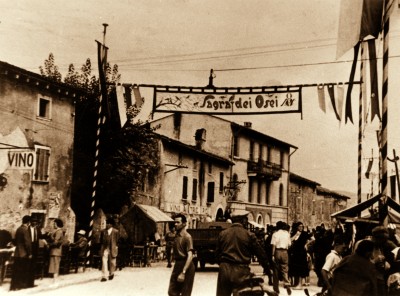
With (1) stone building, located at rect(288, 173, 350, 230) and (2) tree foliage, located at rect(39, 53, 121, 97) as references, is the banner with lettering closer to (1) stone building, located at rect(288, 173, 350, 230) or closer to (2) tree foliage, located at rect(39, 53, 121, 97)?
(2) tree foliage, located at rect(39, 53, 121, 97)

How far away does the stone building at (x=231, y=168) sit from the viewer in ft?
141

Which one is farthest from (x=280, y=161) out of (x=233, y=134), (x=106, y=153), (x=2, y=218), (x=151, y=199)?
(x=2, y=218)

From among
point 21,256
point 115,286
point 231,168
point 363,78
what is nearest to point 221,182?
point 231,168

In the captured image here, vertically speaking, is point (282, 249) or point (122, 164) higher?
point (122, 164)

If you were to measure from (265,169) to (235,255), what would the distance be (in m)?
46.6

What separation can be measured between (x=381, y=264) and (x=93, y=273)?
1225cm

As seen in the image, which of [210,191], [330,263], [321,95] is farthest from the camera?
[210,191]

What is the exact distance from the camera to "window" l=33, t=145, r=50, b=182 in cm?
2517

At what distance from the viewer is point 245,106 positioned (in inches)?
678

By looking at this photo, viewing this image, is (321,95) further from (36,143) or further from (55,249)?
(36,143)

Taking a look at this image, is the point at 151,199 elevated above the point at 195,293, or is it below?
above

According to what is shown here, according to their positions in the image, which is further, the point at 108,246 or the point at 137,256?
the point at 137,256

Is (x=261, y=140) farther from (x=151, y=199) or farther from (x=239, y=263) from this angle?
(x=239, y=263)

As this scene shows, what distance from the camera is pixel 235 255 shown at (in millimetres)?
8617
